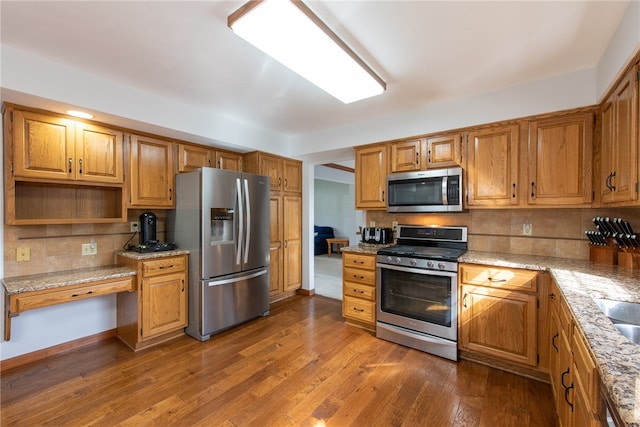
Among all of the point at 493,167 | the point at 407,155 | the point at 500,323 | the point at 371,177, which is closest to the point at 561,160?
the point at 493,167

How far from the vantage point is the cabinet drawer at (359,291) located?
299 centimetres

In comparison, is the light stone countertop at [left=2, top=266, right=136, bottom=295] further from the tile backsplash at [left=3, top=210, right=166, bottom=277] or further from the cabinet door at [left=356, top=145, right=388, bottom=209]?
the cabinet door at [left=356, top=145, right=388, bottom=209]

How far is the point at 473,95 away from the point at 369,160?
123 cm

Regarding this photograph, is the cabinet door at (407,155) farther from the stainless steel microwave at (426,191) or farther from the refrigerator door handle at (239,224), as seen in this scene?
the refrigerator door handle at (239,224)

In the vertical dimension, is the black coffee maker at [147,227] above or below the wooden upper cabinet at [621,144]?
below

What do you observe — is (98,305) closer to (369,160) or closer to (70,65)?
(70,65)

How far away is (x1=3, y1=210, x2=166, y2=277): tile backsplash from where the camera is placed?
2.36 meters

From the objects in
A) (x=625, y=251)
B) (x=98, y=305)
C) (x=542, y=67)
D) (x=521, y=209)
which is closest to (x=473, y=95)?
(x=542, y=67)

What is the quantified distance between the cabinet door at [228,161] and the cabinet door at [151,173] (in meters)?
0.60

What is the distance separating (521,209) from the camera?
2.66 m

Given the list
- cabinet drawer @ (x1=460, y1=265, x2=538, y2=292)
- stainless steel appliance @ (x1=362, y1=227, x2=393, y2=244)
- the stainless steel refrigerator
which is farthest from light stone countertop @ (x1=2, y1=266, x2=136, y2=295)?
cabinet drawer @ (x1=460, y1=265, x2=538, y2=292)

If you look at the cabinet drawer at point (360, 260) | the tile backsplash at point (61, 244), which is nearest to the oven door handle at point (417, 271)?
the cabinet drawer at point (360, 260)

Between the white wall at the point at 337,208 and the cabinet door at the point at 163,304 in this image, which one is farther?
the white wall at the point at 337,208

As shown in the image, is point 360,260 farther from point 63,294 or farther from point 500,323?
point 63,294
